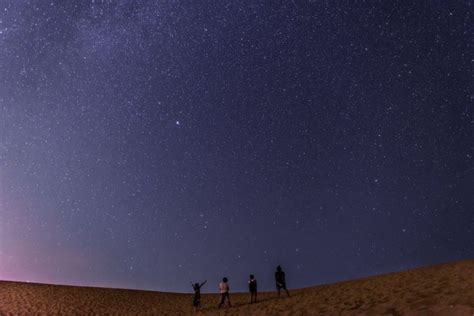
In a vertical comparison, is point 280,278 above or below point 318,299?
above

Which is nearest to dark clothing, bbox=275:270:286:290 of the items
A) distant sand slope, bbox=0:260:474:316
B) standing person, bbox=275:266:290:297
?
standing person, bbox=275:266:290:297

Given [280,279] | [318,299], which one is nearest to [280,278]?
[280,279]

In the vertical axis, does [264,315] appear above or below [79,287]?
below

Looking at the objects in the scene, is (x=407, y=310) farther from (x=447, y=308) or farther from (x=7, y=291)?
(x=7, y=291)

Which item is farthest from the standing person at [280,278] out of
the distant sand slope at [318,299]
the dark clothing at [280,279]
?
the distant sand slope at [318,299]

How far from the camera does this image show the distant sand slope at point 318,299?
11711mm

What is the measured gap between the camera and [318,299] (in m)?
17.9

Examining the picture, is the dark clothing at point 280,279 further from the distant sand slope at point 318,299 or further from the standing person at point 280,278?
the distant sand slope at point 318,299

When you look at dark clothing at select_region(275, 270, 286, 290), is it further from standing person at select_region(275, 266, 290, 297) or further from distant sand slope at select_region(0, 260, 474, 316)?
distant sand slope at select_region(0, 260, 474, 316)

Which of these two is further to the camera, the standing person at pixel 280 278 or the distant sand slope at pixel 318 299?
the standing person at pixel 280 278

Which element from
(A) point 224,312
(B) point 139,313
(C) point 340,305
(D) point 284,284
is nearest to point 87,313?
(B) point 139,313

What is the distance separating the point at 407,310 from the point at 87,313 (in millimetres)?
17784

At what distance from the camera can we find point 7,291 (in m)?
27.7

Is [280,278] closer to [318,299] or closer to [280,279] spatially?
[280,279]
